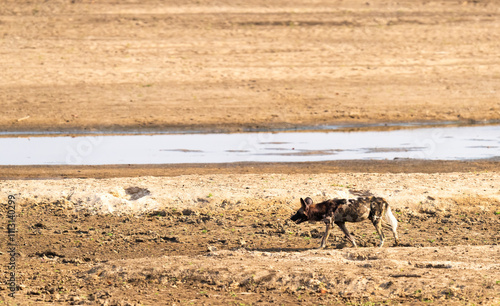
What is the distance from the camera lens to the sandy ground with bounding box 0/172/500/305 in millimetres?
9688

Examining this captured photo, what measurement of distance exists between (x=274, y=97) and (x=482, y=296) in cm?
1718

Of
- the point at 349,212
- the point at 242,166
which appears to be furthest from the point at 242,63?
the point at 349,212

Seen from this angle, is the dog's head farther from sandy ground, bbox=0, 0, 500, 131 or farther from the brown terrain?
sandy ground, bbox=0, 0, 500, 131

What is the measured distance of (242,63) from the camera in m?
28.8

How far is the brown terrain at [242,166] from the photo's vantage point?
1005 cm

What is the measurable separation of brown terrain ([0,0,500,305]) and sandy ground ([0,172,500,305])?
0.03 meters

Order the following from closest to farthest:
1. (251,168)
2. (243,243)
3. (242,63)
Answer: (243,243) → (251,168) → (242,63)

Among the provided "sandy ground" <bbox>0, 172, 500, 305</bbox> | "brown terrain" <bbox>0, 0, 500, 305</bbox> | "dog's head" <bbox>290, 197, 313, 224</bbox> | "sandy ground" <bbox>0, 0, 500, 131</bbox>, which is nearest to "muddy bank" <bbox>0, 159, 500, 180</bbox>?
"brown terrain" <bbox>0, 0, 500, 305</bbox>

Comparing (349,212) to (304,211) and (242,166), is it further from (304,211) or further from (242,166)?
(242,166)

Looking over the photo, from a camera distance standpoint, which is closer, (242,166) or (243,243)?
(243,243)

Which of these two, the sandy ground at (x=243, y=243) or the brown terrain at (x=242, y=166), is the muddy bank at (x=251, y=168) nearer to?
the brown terrain at (x=242, y=166)

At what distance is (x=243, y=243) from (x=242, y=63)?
56.7ft

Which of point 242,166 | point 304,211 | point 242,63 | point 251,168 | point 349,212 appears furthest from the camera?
point 242,63

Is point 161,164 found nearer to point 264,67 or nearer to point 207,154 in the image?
point 207,154
